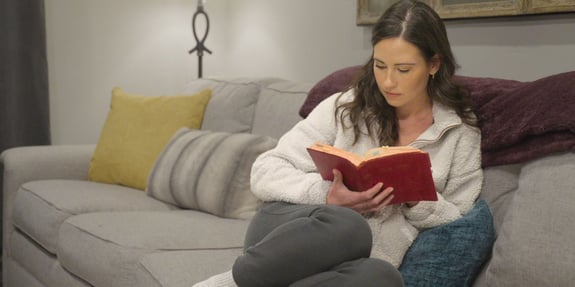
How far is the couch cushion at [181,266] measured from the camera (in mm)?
1862

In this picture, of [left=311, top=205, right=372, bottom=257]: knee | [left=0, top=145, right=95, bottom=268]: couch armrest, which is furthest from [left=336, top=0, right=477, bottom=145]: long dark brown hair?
[left=0, top=145, right=95, bottom=268]: couch armrest

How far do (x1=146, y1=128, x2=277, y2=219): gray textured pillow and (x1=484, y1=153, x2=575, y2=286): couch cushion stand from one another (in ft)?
3.34

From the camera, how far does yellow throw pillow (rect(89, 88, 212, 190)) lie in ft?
9.78

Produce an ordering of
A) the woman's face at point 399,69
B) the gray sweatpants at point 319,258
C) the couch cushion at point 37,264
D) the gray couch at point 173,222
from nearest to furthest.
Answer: the gray sweatpants at point 319,258, the gray couch at point 173,222, the woman's face at point 399,69, the couch cushion at point 37,264

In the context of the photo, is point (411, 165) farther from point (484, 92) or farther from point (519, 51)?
point (519, 51)

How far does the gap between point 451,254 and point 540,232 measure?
0.73 ft

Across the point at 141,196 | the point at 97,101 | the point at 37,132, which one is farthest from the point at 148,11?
the point at 141,196

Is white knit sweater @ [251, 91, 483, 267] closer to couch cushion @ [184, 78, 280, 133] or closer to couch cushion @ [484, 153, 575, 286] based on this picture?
couch cushion @ [484, 153, 575, 286]

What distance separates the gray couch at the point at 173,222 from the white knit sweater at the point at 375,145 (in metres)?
0.07

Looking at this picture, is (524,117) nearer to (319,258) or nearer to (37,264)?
(319,258)

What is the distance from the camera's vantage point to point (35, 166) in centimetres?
304

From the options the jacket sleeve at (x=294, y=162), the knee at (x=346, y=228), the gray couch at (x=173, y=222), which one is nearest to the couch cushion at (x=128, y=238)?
the gray couch at (x=173, y=222)

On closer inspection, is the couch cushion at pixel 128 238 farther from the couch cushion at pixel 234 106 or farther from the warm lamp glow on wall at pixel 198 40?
the warm lamp glow on wall at pixel 198 40

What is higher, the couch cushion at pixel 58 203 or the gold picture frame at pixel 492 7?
the gold picture frame at pixel 492 7
